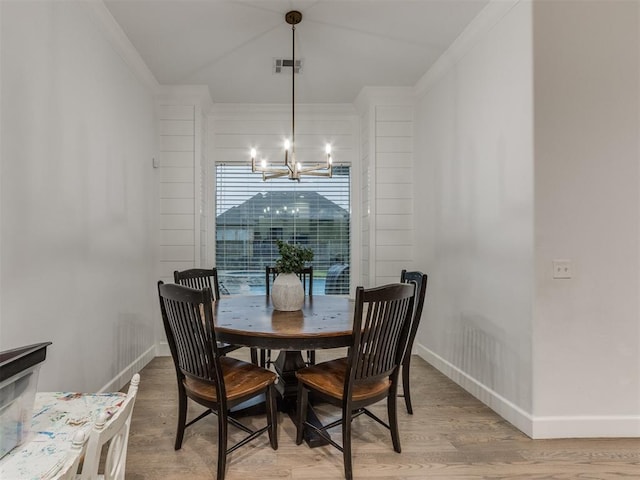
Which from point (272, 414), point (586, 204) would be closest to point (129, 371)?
point (272, 414)

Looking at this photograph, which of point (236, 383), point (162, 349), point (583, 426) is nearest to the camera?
point (236, 383)

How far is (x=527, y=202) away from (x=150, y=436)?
2.70 m

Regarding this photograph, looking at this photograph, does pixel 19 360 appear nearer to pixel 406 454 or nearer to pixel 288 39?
pixel 406 454

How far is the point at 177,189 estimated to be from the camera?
388 cm

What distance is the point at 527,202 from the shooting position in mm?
2229

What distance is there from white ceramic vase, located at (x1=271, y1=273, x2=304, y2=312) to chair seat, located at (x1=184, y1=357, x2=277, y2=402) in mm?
470

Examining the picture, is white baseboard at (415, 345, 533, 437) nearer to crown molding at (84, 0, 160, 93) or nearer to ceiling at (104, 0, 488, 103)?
ceiling at (104, 0, 488, 103)

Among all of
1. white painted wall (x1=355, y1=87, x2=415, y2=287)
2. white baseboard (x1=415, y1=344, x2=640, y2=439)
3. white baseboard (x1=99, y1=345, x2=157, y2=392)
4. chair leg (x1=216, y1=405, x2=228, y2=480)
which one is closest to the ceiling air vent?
white painted wall (x1=355, y1=87, x2=415, y2=287)

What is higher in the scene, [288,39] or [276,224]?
[288,39]

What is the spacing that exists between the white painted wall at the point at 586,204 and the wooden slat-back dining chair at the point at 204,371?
5.52ft

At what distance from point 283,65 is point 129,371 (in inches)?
119

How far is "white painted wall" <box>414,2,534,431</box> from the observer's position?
228 centimetres

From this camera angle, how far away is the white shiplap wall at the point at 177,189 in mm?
3857

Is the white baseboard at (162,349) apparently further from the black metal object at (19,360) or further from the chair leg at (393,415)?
the black metal object at (19,360)
